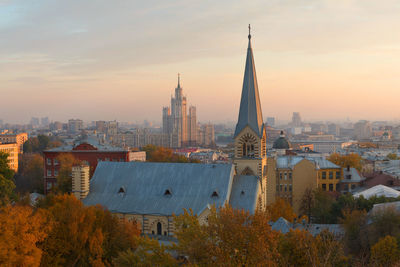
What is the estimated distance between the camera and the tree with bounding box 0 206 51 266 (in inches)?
1132

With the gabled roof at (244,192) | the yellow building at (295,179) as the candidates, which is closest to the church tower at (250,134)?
the gabled roof at (244,192)

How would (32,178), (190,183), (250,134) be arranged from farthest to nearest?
(32,178) < (250,134) < (190,183)

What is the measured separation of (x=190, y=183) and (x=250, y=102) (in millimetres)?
11649

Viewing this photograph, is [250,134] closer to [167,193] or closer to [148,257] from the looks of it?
[167,193]

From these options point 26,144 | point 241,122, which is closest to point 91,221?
point 241,122

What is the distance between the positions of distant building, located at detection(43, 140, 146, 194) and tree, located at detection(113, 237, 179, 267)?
5198cm

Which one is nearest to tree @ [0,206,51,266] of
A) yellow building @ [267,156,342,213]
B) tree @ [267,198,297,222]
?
tree @ [267,198,297,222]

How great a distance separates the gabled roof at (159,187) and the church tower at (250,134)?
3.27m

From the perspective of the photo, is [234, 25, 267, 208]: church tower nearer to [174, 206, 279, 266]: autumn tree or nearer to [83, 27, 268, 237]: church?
[83, 27, 268, 237]: church

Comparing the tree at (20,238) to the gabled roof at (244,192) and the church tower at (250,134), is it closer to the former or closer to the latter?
the gabled roof at (244,192)

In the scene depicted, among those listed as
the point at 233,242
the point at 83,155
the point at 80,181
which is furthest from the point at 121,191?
the point at 83,155

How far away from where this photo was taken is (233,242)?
24109 millimetres

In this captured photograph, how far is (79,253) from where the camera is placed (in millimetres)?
35438

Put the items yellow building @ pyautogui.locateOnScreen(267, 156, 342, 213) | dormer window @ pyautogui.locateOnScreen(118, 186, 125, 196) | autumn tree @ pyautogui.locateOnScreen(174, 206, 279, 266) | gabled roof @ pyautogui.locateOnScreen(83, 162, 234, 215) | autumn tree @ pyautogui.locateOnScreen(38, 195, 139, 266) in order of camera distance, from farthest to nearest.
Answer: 1. yellow building @ pyautogui.locateOnScreen(267, 156, 342, 213)
2. dormer window @ pyautogui.locateOnScreen(118, 186, 125, 196)
3. gabled roof @ pyautogui.locateOnScreen(83, 162, 234, 215)
4. autumn tree @ pyautogui.locateOnScreen(38, 195, 139, 266)
5. autumn tree @ pyautogui.locateOnScreen(174, 206, 279, 266)
